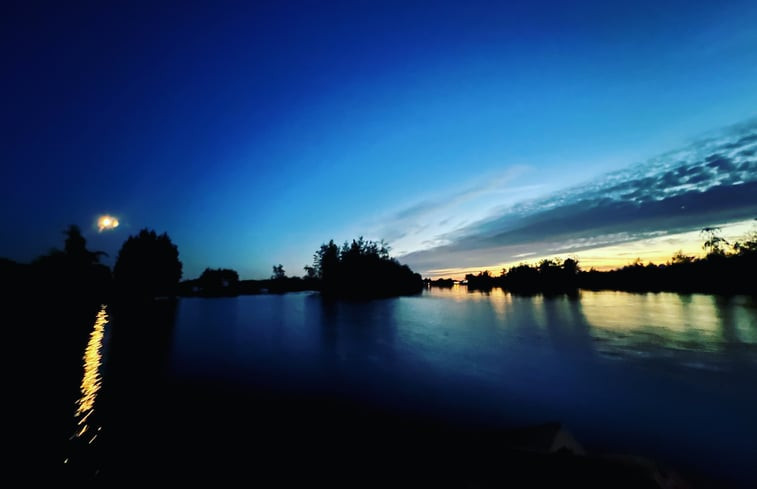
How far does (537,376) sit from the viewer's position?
47.9ft

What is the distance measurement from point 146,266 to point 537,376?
84.2 m

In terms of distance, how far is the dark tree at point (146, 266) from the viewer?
230ft

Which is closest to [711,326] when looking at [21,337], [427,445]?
[427,445]

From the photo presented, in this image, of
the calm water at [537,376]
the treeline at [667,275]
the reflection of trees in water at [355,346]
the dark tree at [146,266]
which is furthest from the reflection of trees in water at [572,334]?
the dark tree at [146,266]

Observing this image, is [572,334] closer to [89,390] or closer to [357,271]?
[89,390]

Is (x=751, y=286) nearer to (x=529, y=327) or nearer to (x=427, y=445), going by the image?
(x=529, y=327)

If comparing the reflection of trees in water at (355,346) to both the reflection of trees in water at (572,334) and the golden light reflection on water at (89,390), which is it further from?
the reflection of trees in water at (572,334)

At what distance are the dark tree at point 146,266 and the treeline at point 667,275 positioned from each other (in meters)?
107

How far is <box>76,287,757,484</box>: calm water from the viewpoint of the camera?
29.7ft

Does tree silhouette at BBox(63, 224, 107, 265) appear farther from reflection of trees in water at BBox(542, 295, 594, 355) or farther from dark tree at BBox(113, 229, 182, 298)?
reflection of trees in water at BBox(542, 295, 594, 355)

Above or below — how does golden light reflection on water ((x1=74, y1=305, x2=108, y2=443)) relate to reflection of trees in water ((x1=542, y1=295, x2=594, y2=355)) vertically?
above

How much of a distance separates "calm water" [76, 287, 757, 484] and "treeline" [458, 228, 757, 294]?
5477cm

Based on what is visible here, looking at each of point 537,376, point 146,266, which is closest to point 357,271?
point 146,266

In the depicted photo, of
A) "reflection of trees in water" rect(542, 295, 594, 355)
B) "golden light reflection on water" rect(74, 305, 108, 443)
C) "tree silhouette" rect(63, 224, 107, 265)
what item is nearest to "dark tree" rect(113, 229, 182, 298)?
"tree silhouette" rect(63, 224, 107, 265)
